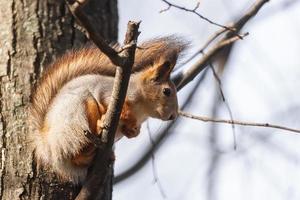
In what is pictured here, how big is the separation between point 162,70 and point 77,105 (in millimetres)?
399

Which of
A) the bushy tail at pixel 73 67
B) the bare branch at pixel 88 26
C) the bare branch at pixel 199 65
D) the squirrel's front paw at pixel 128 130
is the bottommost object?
the squirrel's front paw at pixel 128 130

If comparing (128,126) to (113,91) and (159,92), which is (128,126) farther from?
(113,91)

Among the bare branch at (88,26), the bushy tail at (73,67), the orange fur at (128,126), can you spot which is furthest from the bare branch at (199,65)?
the bare branch at (88,26)

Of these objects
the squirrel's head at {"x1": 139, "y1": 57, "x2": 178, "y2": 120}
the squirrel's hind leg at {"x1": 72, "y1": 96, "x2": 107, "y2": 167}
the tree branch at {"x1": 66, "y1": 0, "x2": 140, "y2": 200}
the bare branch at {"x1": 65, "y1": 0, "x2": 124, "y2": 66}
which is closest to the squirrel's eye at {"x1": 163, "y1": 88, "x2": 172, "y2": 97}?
the squirrel's head at {"x1": 139, "y1": 57, "x2": 178, "y2": 120}

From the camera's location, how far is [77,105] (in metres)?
2.08

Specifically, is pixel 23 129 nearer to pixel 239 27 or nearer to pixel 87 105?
pixel 87 105

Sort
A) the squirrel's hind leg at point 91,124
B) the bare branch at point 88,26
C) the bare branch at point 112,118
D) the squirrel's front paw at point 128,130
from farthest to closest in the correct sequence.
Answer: the squirrel's front paw at point 128,130 < the squirrel's hind leg at point 91,124 < the bare branch at point 112,118 < the bare branch at point 88,26

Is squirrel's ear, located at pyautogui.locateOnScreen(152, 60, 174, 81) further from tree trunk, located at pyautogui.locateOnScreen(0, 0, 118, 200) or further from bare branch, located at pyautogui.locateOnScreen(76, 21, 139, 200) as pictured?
bare branch, located at pyautogui.locateOnScreen(76, 21, 139, 200)

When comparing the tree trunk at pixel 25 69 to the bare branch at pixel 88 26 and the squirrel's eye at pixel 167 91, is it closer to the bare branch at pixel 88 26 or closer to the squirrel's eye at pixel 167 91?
the squirrel's eye at pixel 167 91

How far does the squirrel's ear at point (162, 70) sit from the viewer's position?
7.59 ft

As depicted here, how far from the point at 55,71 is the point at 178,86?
48 cm

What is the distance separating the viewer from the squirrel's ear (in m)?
2.31

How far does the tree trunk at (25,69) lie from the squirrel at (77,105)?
5 centimetres

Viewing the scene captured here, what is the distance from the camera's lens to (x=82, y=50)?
2232mm
